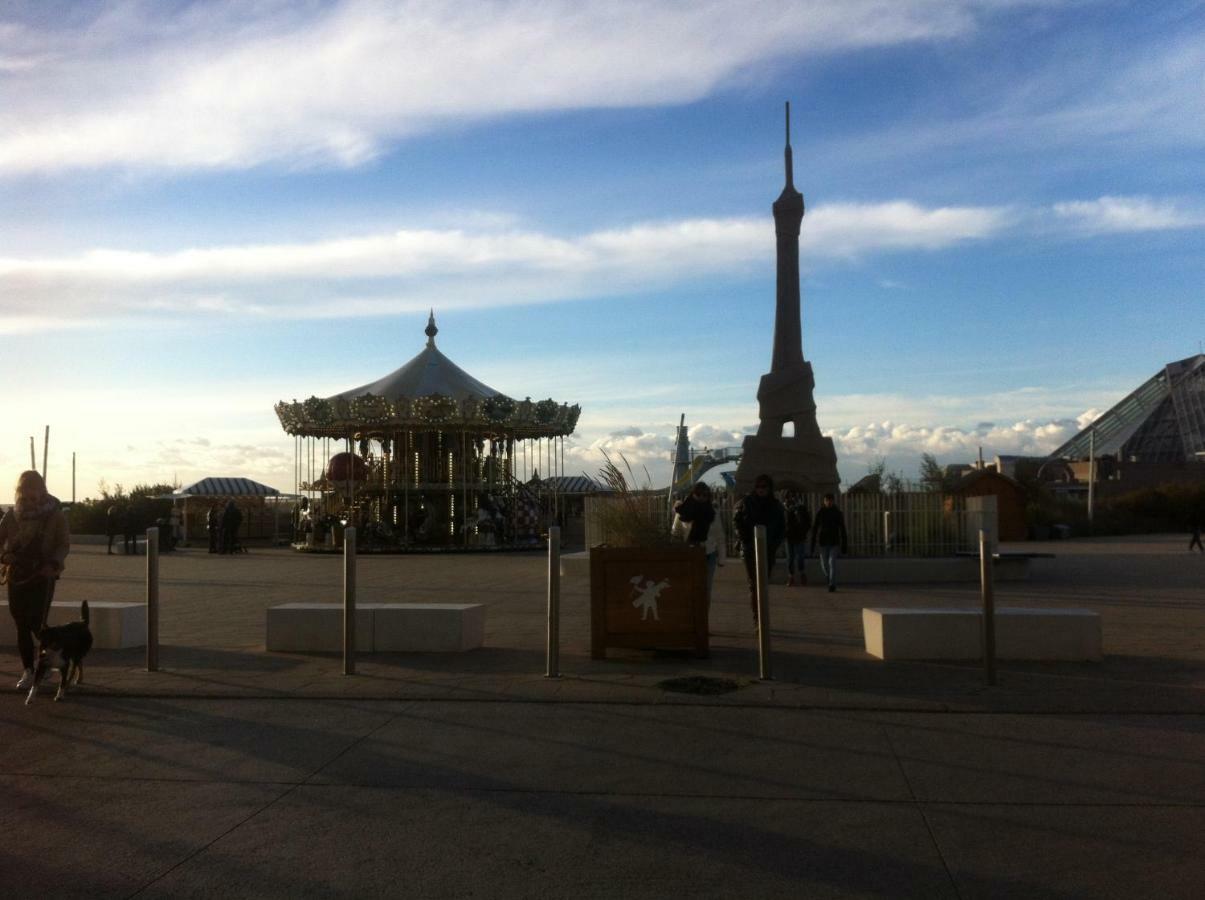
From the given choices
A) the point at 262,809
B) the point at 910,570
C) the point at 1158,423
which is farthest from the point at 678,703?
the point at 1158,423

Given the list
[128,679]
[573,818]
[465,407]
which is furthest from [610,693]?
[465,407]

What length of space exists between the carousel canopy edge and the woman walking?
25.8 metres

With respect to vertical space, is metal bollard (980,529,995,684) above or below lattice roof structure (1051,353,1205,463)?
below

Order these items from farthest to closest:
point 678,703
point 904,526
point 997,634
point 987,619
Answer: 1. point 904,526
2. point 997,634
3. point 987,619
4. point 678,703

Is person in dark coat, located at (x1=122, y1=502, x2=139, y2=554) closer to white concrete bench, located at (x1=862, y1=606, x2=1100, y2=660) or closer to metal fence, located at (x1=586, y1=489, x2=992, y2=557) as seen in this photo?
metal fence, located at (x1=586, y1=489, x2=992, y2=557)

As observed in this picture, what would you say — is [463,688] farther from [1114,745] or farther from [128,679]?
[1114,745]

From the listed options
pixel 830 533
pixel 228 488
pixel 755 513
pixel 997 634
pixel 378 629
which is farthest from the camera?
pixel 228 488

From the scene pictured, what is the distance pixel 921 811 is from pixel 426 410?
30218 millimetres

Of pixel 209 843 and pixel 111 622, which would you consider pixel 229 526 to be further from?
pixel 209 843

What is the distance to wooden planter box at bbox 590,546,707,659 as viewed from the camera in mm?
10094

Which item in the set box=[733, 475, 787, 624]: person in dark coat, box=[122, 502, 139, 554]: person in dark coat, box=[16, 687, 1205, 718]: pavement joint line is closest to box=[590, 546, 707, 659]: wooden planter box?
box=[16, 687, 1205, 718]: pavement joint line

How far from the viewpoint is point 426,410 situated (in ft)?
114

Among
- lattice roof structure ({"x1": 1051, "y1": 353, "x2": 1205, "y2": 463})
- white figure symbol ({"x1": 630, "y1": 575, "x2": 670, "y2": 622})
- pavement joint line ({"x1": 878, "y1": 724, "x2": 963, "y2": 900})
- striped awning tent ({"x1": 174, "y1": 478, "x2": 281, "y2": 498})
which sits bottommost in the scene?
pavement joint line ({"x1": 878, "y1": 724, "x2": 963, "y2": 900})

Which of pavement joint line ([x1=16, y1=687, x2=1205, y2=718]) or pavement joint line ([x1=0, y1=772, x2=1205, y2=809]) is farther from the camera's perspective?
pavement joint line ([x1=16, y1=687, x2=1205, y2=718])
